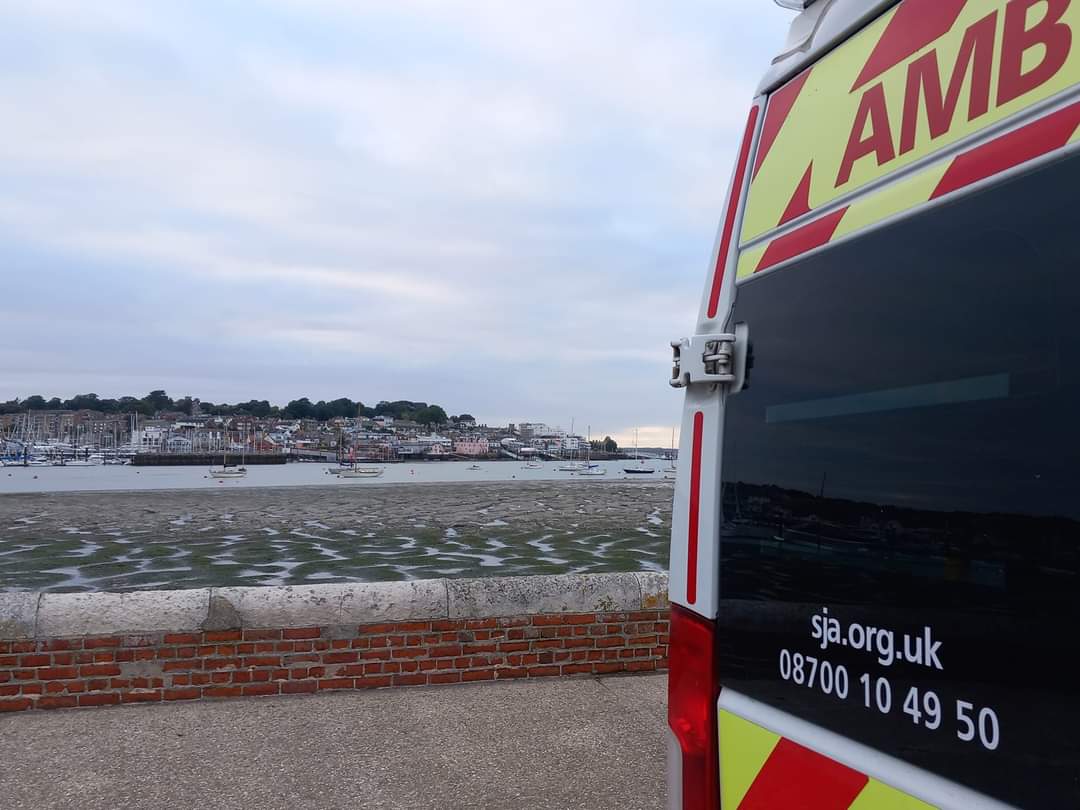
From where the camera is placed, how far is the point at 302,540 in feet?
81.0

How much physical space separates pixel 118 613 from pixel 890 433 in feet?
15.0

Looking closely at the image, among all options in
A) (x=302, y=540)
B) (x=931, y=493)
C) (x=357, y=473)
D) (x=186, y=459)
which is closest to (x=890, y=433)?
(x=931, y=493)

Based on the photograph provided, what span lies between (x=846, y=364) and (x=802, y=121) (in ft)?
1.86

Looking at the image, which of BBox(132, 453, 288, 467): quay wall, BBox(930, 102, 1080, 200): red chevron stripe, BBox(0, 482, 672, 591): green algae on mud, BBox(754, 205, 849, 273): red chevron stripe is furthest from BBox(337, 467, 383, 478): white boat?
BBox(930, 102, 1080, 200): red chevron stripe

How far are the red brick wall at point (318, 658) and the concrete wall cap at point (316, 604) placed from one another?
0.17 feet

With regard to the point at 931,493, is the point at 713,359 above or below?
above

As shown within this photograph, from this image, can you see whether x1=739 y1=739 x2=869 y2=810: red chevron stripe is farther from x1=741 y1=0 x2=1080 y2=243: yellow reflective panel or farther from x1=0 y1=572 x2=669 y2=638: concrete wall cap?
x1=0 y1=572 x2=669 y2=638: concrete wall cap

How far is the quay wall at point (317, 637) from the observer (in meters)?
4.71

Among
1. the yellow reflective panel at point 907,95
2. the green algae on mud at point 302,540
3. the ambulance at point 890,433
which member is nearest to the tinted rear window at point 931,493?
the ambulance at point 890,433

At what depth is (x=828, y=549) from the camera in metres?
1.46

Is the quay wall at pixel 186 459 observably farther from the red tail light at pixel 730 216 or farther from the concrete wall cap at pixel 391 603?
the red tail light at pixel 730 216

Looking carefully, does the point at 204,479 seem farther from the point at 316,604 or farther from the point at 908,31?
the point at 908,31

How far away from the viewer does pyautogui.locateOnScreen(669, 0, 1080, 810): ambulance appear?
1.12m

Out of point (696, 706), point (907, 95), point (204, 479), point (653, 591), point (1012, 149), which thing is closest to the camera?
point (1012, 149)
